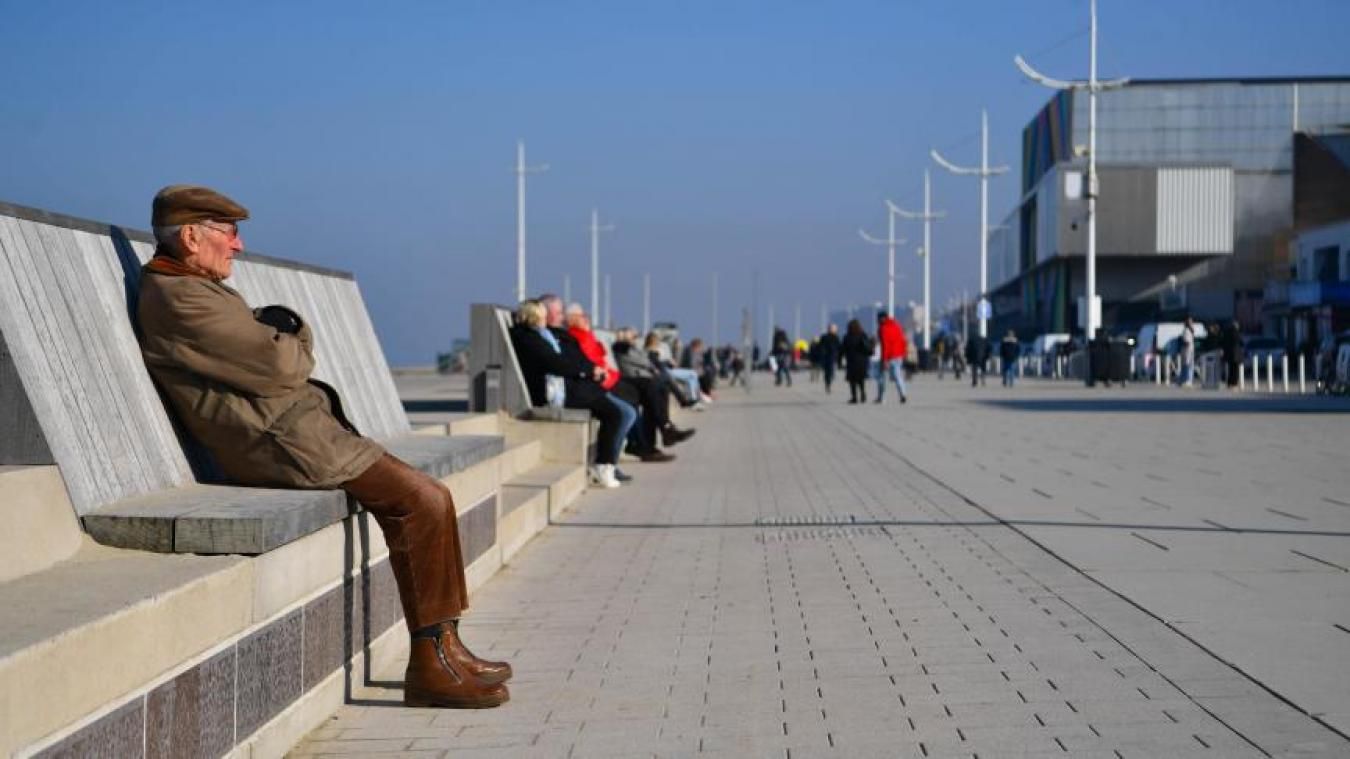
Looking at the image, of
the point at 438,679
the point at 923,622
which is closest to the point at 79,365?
the point at 438,679

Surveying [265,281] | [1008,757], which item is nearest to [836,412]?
[265,281]

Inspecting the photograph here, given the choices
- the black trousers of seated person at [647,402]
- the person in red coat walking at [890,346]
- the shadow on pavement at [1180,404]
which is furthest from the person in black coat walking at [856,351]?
the black trousers of seated person at [647,402]

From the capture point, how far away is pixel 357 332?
32.3ft

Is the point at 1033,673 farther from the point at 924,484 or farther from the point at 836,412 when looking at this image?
the point at 836,412

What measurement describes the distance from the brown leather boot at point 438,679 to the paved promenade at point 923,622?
0.05 m

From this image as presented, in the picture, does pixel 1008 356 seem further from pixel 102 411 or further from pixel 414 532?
pixel 102 411

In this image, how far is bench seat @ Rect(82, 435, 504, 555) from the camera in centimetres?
481

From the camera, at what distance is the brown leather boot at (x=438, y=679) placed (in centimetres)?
597

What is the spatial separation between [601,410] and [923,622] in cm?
828

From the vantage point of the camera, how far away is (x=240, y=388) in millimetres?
5582

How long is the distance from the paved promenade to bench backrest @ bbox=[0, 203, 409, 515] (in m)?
1.00

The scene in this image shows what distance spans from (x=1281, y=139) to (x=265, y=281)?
119 metres

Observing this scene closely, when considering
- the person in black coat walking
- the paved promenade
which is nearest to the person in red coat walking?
the person in black coat walking

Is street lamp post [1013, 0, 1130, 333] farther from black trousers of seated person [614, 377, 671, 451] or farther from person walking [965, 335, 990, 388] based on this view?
black trousers of seated person [614, 377, 671, 451]
